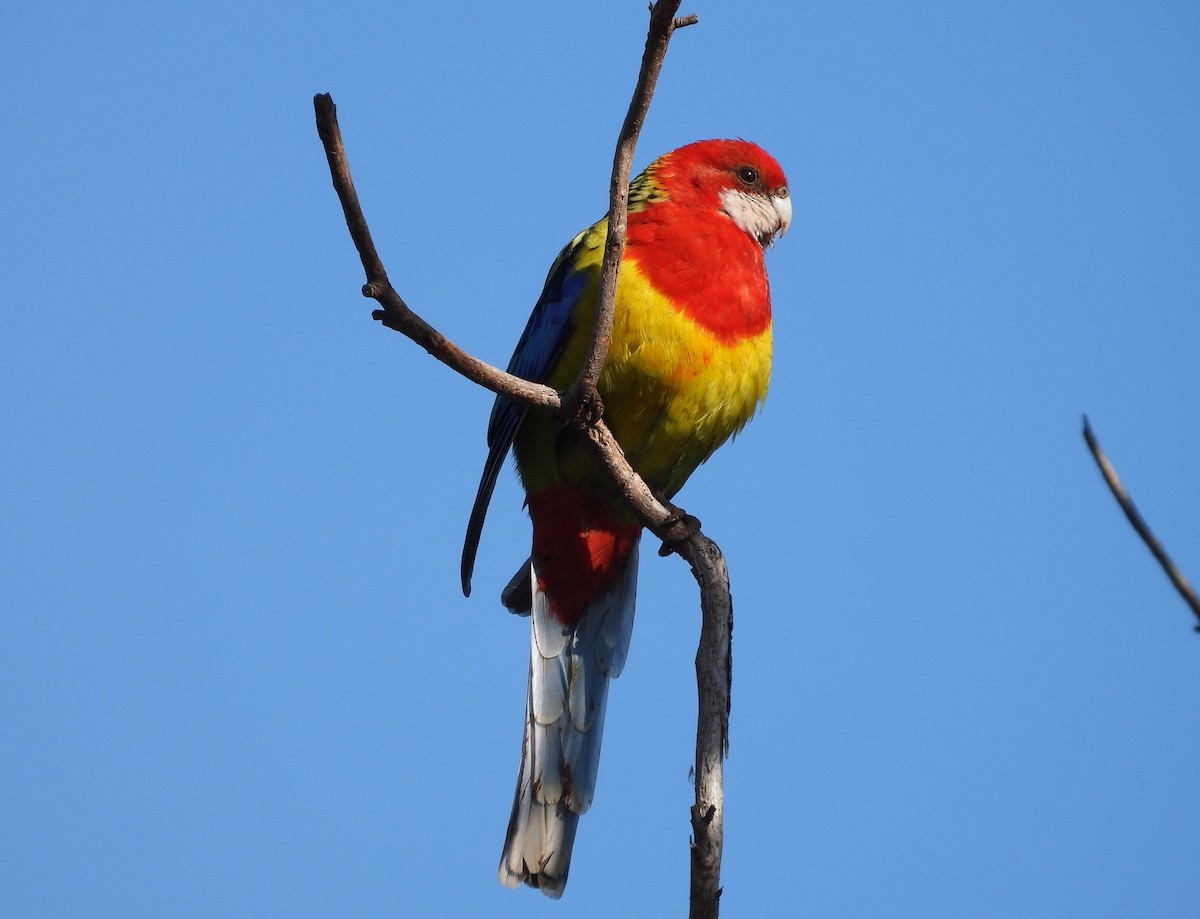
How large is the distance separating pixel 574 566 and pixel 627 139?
6.78 ft

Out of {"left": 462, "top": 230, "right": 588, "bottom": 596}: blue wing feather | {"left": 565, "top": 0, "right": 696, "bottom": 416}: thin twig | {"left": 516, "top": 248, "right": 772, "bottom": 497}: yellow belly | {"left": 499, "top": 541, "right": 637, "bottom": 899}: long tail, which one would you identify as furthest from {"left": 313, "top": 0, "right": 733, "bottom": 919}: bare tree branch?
{"left": 499, "top": 541, "right": 637, "bottom": 899}: long tail

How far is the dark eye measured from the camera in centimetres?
505

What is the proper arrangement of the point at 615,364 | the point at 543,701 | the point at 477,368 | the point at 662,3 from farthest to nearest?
the point at 543,701, the point at 615,364, the point at 477,368, the point at 662,3

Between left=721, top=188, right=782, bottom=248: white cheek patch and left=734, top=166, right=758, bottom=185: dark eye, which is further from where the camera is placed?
left=734, top=166, right=758, bottom=185: dark eye

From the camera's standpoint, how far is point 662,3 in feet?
9.21

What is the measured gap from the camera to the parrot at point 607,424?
4.11 m

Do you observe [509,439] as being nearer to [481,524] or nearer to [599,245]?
[481,524]

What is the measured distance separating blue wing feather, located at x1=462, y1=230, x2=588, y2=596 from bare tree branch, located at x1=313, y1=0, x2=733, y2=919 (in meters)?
0.64

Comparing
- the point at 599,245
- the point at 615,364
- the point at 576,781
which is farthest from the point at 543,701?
the point at 599,245

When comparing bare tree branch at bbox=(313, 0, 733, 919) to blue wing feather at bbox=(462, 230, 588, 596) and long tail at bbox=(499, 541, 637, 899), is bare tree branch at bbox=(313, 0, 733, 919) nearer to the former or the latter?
blue wing feather at bbox=(462, 230, 588, 596)

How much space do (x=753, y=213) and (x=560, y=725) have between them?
2.34m

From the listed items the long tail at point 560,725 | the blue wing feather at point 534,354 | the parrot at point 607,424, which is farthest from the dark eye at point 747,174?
the long tail at point 560,725

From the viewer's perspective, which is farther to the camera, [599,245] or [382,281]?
[599,245]

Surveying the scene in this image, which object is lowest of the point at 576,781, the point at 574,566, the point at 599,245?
the point at 576,781
